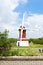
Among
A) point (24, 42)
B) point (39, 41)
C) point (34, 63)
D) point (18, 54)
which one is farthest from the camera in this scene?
point (24, 42)

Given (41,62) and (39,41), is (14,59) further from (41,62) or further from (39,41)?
(39,41)

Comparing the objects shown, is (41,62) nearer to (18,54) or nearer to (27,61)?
(27,61)

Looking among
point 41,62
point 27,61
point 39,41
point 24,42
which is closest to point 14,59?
point 27,61

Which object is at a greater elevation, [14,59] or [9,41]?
[9,41]

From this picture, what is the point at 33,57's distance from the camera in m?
9.44

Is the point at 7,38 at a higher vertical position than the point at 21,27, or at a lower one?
lower

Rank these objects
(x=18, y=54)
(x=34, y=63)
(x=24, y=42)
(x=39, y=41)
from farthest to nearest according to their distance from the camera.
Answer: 1. (x=24, y=42)
2. (x=39, y=41)
3. (x=18, y=54)
4. (x=34, y=63)

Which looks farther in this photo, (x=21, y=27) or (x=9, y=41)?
(x=21, y=27)

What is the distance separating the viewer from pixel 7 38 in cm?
Answer: 1047

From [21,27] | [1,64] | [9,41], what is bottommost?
[1,64]

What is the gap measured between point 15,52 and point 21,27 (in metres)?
11.3

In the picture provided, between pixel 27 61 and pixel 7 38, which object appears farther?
pixel 7 38

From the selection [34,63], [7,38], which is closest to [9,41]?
[7,38]

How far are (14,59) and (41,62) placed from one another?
114cm
